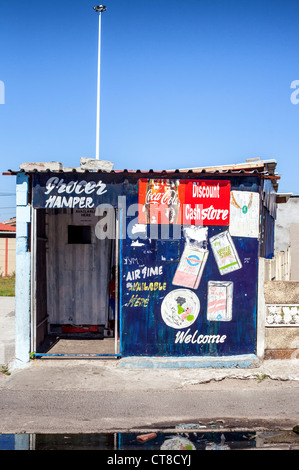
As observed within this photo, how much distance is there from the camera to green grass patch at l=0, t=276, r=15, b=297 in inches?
760

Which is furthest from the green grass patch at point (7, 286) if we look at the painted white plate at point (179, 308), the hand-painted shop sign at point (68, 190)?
the painted white plate at point (179, 308)

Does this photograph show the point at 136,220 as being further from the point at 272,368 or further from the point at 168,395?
the point at 272,368

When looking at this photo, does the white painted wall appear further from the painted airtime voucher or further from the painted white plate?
the painted white plate

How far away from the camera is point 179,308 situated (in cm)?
826

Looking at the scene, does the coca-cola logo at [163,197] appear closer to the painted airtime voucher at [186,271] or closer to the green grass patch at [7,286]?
the painted airtime voucher at [186,271]

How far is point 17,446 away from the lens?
206 inches

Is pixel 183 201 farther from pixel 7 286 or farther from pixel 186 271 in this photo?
pixel 7 286

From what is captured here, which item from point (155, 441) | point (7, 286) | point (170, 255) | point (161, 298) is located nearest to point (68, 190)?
point (170, 255)

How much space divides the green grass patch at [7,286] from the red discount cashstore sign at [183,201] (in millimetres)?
12694

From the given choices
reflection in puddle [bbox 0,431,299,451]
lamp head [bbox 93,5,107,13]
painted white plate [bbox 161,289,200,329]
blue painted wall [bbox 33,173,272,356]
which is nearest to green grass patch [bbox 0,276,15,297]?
blue painted wall [bbox 33,173,272,356]

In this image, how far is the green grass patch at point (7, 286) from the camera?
19.3 m

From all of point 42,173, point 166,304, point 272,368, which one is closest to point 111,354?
point 166,304

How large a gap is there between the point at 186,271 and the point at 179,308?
70cm

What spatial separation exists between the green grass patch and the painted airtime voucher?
12346 millimetres
